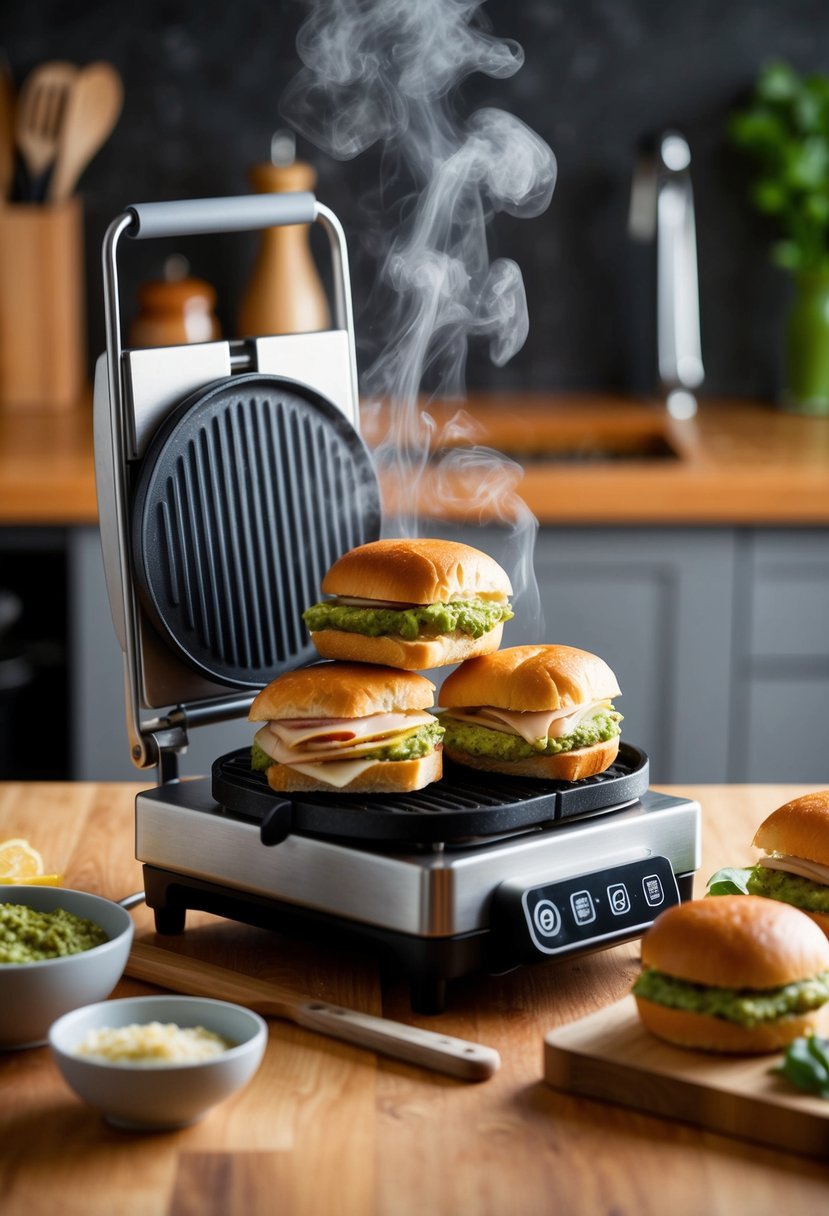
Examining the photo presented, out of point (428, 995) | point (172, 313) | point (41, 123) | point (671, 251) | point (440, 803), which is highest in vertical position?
point (41, 123)

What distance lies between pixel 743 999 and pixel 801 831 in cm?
24

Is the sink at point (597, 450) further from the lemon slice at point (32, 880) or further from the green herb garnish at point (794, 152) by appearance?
the lemon slice at point (32, 880)

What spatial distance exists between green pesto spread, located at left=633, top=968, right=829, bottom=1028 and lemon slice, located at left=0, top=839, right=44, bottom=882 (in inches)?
21.7

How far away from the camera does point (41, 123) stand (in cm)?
312

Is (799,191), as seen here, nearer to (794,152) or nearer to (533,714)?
(794,152)

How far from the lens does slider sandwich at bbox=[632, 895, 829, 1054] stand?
3.26 ft

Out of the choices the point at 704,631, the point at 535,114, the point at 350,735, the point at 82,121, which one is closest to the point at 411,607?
the point at 350,735

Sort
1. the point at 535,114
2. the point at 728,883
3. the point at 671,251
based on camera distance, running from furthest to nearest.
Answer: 1. the point at 535,114
2. the point at 671,251
3. the point at 728,883

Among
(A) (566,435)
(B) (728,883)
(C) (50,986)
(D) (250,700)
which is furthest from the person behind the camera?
(A) (566,435)

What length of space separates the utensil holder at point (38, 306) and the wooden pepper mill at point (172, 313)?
0.54 ft

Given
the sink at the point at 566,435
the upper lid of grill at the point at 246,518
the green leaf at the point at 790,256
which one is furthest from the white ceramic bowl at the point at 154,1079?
the green leaf at the point at 790,256

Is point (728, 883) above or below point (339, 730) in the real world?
below

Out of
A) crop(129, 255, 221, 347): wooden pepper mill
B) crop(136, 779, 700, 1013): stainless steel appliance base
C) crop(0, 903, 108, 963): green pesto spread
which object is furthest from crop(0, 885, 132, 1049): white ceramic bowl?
crop(129, 255, 221, 347): wooden pepper mill

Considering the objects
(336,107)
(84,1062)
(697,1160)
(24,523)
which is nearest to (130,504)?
(84,1062)
